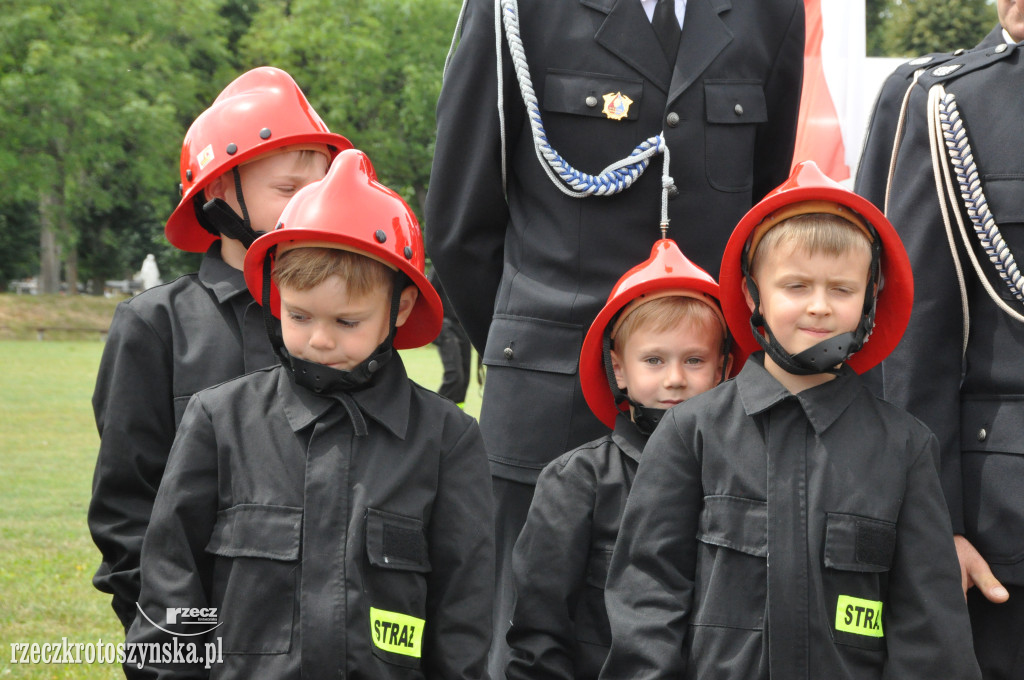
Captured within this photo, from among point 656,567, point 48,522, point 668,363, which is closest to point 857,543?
point 656,567

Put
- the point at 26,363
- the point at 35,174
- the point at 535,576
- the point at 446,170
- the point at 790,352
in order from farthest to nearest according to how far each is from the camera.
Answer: the point at 35,174, the point at 26,363, the point at 446,170, the point at 535,576, the point at 790,352

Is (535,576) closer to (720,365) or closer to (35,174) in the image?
(720,365)

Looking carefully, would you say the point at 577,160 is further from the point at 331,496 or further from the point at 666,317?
the point at 331,496

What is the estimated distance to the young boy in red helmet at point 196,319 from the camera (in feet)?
10.7

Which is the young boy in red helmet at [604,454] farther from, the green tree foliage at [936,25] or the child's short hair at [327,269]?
the green tree foliage at [936,25]

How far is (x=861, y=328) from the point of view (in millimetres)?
2754

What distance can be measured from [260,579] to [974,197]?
1.94 m

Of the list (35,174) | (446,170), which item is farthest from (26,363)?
(446,170)

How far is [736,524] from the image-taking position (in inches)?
104

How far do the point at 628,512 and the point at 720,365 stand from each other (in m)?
0.69

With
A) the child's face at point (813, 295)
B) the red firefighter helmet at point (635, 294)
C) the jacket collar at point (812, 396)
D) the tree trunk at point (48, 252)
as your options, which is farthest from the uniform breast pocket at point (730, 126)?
the tree trunk at point (48, 252)

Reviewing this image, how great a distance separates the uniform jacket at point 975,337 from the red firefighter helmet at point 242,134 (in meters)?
1.66

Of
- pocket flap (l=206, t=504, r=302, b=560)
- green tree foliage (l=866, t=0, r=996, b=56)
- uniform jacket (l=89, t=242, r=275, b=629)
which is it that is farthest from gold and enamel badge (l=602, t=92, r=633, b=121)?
green tree foliage (l=866, t=0, r=996, b=56)

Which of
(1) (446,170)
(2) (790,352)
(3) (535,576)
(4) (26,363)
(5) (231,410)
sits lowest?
(4) (26,363)
